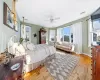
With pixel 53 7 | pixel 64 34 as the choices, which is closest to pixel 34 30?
pixel 64 34

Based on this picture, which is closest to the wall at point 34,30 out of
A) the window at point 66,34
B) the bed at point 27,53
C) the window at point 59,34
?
the window at point 59,34

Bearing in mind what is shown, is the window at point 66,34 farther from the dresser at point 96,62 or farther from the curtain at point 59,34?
the dresser at point 96,62

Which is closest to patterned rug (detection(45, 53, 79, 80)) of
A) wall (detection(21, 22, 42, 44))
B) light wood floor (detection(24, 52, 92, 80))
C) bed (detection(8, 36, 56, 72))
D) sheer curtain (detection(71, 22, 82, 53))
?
light wood floor (detection(24, 52, 92, 80))

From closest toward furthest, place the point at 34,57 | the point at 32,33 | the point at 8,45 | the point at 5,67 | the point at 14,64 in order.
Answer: the point at 5,67, the point at 14,64, the point at 8,45, the point at 34,57, the point at 32,33

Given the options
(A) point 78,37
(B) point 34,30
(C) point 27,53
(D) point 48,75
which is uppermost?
(B) point 34,30

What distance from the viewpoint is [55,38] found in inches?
390

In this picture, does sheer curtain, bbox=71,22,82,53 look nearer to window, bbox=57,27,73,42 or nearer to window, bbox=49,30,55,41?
window, bbox=57,27,73,42

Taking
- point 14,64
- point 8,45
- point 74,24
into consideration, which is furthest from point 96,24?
point 14,64

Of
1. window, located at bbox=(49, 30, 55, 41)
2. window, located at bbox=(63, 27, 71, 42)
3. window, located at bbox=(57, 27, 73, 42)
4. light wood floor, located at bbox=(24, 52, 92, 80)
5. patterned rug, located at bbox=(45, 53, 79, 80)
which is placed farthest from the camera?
window, located at bbox=(49, 30, 55, 41)

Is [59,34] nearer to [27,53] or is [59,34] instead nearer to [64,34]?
[64,34]

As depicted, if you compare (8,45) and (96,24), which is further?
(96,24)

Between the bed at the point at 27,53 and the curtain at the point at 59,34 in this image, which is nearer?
the bed at the point at 27,53

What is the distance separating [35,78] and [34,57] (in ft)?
2.24

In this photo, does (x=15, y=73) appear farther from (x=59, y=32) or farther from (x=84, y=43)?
(x=59, y=32)
